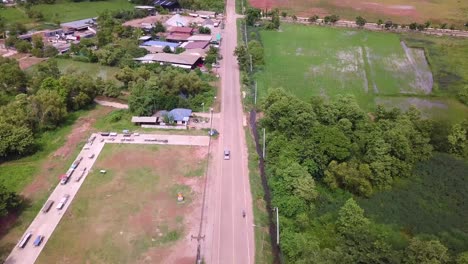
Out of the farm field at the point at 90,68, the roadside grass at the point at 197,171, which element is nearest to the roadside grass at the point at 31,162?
the farm field at the point at 90,68

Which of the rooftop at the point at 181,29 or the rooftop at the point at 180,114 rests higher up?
the rooftop at the point at 181,29

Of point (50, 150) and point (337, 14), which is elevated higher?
point (337, 14)

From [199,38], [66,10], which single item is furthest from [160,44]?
[66,10]

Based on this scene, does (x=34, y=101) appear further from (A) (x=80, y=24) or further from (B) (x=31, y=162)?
(A) (x=80, y=24)

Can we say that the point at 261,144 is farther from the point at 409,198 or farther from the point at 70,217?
the point at 70,217

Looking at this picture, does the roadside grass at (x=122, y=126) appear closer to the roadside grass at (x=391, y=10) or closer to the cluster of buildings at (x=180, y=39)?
the cluster of buildings at (x=180, y=39)

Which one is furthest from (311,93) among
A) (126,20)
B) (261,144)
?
(126,20)
